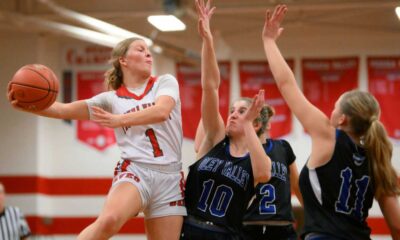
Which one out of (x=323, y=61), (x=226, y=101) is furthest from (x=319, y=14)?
(x=226, y=101)

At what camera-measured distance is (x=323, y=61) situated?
1368 centimetres

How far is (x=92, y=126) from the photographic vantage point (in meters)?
14.1

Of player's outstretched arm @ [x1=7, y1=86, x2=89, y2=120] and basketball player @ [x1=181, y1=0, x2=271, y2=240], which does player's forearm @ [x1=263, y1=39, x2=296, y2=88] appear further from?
player's outstretched arm @ [x1=7, y1=86, x2=89, y2=120]

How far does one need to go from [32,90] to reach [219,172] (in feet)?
4.89

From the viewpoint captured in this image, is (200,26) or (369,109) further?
(200,26)

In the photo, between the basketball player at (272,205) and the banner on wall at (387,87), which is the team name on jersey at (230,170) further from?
the banner on wall at (387,87)

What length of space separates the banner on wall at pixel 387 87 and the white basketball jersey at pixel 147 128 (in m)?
8.67

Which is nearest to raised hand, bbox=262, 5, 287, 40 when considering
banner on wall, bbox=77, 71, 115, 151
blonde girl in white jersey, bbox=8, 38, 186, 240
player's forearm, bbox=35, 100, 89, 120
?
blonde girl in white jersey, bbox=8, 38, 186, 240

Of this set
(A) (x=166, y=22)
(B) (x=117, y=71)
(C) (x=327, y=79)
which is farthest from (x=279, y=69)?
(C) (x=327, y=79)

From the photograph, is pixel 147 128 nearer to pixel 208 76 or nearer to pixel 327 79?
pixel 208 76

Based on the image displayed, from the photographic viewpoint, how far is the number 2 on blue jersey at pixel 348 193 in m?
4.08

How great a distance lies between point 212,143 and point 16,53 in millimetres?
9304

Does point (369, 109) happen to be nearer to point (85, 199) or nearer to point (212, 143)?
point (212, 143)

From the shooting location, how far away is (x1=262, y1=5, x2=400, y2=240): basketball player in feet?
13.3
